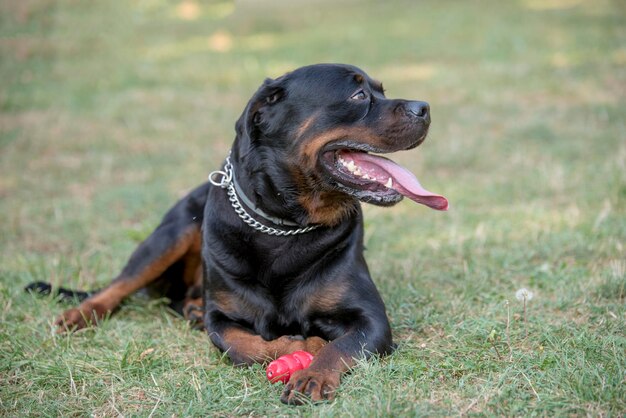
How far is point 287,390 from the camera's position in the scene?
328 cm

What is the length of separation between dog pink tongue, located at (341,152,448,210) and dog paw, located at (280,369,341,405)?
40.1 inches

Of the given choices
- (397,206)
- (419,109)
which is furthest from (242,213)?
(397,206)

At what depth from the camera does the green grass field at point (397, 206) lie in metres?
3.42

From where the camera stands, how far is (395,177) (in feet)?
12.8

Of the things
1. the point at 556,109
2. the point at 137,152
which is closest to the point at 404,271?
the point at 137,152

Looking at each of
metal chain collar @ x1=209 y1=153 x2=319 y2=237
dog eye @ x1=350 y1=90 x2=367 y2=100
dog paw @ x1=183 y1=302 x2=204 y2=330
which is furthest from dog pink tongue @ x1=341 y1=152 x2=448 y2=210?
dog paw @ x1=183 y1=302 x2=204 y2=330

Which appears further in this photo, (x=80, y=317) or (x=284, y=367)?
(x=80, y=317)

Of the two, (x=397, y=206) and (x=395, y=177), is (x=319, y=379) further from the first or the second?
(x=397, y=206)

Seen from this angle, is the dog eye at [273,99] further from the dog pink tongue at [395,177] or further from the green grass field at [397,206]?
the green grass field at [397,206]

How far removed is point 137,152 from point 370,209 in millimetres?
3318

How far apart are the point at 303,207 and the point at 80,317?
1508 millimetres

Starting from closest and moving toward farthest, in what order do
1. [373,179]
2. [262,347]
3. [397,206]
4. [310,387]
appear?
1. [310,387]
2. [262,347]
3. [373,179]
4. [397,206]

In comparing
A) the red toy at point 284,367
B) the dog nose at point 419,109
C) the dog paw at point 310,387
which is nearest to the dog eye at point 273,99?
the dog nose at point 419,109

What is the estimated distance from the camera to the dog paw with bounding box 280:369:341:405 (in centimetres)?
322
